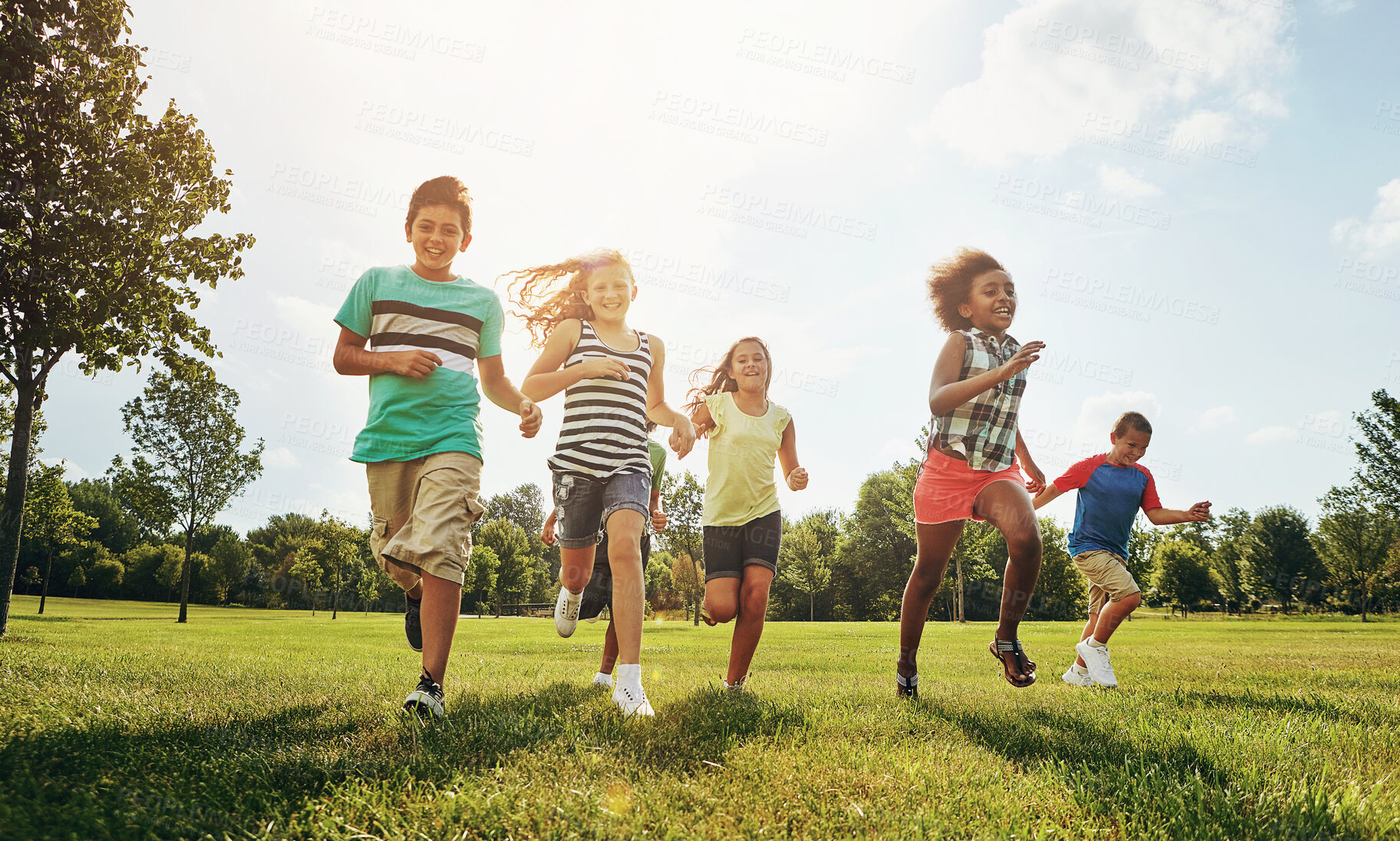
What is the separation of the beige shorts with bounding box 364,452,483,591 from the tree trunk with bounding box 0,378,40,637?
9176mm

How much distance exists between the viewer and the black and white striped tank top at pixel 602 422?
4512 millimetres

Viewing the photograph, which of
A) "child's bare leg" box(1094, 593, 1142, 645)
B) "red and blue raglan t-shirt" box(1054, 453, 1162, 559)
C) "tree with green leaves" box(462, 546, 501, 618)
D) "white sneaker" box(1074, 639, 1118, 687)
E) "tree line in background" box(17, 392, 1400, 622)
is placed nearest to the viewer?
"white sneaker" box(1074, 639, 1118, 687)

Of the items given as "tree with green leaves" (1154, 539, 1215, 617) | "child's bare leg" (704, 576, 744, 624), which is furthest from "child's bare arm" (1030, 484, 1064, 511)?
"tree with green leaves" (1154, 539, 1215, 617)

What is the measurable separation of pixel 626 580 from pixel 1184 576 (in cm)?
7055

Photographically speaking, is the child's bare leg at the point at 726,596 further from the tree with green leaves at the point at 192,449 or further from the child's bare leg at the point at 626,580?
the tree with green leaves at the point at 192,449

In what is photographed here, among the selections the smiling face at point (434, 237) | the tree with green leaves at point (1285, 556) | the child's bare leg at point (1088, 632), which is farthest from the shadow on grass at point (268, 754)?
the tree with green leaves at point (1285, 556)

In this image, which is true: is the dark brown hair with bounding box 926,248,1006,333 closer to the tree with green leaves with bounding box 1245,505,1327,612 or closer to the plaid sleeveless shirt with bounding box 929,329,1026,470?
the plaid sleeveless shirt with bounding box 929,329,1026,470

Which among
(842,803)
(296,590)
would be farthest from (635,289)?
(296,590)

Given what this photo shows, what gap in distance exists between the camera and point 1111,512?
254 inches

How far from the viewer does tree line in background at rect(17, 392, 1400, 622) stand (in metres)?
36.1

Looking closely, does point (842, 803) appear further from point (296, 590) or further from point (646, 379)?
point (296, 590)

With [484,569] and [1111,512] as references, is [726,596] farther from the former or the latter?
[484,569]

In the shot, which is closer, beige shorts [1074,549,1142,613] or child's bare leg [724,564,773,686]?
child's bare leg [724,564,773,686]

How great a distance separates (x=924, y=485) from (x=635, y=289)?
8.26 ft
